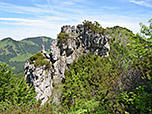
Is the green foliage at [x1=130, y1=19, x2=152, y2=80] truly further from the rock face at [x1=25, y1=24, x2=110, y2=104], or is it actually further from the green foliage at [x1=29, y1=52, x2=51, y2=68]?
the green foliage at [x1=29, y1=52, x2=51, y2=68]

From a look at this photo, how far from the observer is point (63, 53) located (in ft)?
212

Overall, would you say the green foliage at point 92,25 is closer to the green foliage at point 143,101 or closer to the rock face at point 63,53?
the rock face at point 63,53

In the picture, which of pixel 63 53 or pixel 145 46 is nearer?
pixel 145 46

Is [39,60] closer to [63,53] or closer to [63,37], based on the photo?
[63,53]

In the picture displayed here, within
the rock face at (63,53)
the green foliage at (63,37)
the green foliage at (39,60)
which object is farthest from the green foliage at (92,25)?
the green foliage at (39,60)

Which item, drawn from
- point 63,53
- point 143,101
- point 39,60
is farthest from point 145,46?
point 63,53

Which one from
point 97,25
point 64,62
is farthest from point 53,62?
point 97,25

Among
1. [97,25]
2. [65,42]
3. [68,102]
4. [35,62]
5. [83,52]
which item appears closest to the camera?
[68,102]

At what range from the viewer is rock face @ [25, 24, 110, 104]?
4981cm

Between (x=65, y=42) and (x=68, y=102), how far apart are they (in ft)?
112

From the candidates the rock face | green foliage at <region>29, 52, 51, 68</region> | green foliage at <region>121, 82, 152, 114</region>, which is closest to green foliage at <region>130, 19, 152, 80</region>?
green foliage at <region>121, 82, 152, 114</region>

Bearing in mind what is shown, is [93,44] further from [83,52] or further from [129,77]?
[129,77]

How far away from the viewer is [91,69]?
199 feet

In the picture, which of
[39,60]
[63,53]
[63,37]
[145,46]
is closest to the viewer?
[145,46]
